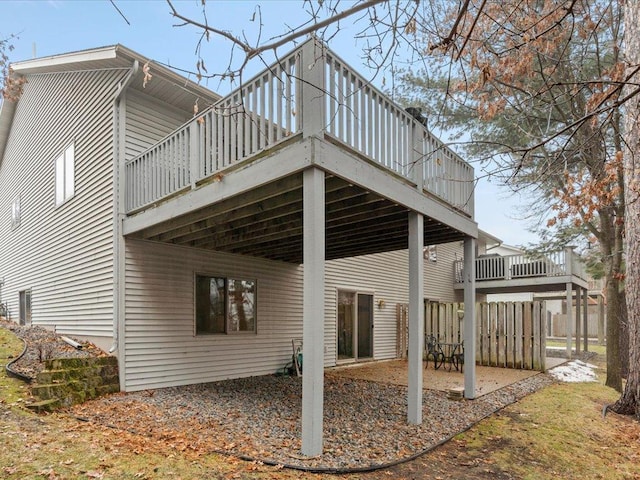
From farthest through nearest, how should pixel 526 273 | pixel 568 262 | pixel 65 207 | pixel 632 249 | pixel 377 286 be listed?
pixel 526 273
pixel 568 262
pixel 377 286
pixel 65 207
pixel 632 249

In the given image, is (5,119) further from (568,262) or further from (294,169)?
(568,262)

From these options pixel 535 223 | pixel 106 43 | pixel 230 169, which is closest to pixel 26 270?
pixel 106 43

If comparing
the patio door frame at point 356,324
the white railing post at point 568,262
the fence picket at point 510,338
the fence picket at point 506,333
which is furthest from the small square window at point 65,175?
the white railing post at point 568,262

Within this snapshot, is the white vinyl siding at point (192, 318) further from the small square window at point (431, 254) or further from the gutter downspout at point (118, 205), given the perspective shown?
the small square window at point (431, 254)

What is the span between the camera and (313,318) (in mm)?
4285

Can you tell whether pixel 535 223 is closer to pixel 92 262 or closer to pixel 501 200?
pixel 501 200

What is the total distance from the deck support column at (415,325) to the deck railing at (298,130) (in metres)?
0.74

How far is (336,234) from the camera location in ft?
24.5

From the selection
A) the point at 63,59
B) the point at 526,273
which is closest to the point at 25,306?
the point at 63,59

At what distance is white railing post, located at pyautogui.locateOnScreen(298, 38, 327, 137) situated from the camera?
431 centimetres

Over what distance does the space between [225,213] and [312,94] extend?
2339mm

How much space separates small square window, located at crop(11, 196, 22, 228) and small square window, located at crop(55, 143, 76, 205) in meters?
4.10

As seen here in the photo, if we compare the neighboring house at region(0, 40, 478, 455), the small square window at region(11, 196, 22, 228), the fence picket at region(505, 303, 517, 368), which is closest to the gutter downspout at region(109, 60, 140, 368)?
the neighboring house at region(0, 40, 478, 455)

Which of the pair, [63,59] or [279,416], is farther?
[63,59]
